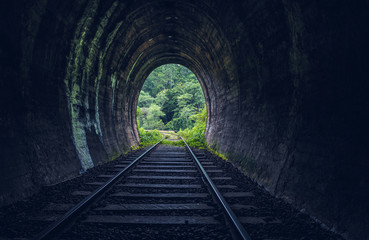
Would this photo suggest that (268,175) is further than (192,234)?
Yes

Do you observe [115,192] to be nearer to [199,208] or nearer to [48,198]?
[48,198]

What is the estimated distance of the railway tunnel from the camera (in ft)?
7.93

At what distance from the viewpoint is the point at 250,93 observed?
219 inches

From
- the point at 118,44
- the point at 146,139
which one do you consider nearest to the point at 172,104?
the point at 146,139

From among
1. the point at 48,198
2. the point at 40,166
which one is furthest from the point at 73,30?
the point at 48,198

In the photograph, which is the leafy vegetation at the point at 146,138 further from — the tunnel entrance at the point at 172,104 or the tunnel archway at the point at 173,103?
the tunnel archway at the point at 173,103

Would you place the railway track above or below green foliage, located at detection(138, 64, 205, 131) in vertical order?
below

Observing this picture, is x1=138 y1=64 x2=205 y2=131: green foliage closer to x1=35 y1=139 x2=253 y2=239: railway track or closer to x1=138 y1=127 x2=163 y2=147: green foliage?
x1=138 y1=127 x2=163 y2=147: green foliage

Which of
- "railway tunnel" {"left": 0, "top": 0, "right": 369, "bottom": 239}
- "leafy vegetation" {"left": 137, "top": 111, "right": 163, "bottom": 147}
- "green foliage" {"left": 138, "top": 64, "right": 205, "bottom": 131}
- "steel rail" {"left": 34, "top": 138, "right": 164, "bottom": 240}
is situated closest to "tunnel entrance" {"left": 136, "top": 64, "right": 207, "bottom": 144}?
"green foliage" {"left": 138, "top": 64, "right": 205, "bottom": 131}

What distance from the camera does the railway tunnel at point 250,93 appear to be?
2.42 meters

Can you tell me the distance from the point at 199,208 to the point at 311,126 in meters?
2.25

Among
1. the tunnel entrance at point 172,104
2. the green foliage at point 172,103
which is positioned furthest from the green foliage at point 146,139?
the green foliage at point 172,103

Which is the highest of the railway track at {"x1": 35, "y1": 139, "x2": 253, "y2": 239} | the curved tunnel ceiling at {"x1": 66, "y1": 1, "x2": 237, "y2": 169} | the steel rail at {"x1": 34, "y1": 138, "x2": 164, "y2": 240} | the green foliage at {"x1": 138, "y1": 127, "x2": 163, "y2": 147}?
the curved tunnel ceiling at {"x1": 66, "y1": 1, "x2": 237, "y2": 169}

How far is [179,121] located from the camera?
37.4 metres
